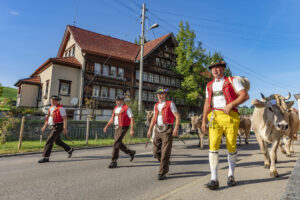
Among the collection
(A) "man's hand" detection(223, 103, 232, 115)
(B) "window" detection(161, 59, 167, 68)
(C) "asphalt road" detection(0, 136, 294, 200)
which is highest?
(B) "window" detection(161, 59, 167, 68)

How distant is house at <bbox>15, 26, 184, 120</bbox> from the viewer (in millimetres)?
22875

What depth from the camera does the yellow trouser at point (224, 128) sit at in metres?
3.49

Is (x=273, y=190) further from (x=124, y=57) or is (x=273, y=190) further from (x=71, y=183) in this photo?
(x=124, y=57)

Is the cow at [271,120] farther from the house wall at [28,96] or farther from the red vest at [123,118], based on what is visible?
the house wall at [28,96]

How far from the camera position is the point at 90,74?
24.5 m

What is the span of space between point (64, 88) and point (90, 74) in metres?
3.44

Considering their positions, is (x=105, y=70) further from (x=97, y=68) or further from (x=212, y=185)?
(x=212, y=185)

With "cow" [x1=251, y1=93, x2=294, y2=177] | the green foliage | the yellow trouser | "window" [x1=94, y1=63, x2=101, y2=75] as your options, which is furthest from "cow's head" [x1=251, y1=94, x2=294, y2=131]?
"window" [x1=94, y1=63, x2=101, y2=75]

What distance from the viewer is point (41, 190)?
3.71m

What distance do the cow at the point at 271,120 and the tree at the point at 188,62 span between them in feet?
85.4

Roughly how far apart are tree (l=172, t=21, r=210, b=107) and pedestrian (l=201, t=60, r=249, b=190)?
27.0m

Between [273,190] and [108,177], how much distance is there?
10.6ft

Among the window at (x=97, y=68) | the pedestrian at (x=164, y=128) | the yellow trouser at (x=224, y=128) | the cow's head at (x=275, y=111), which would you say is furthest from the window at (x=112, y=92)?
the yellow trouser at (x=224, y=128)

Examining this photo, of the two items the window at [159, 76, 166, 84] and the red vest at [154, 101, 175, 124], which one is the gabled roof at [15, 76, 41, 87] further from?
the red vest at [154, 101, 175, 124]
